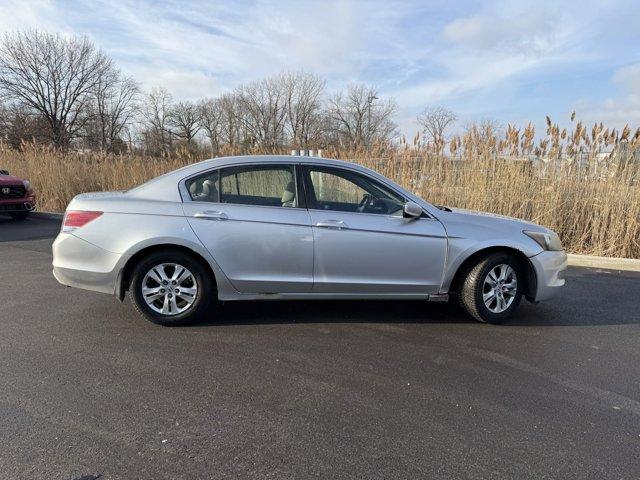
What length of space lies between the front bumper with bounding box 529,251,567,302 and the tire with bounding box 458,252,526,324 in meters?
0.15

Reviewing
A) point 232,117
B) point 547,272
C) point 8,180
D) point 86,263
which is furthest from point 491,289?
point 232,117

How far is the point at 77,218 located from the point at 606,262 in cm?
769

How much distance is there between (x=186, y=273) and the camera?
407 cm

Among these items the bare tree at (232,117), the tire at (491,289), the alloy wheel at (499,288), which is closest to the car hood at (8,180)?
the tire at (491,289)

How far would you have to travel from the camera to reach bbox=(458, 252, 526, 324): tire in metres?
4.23

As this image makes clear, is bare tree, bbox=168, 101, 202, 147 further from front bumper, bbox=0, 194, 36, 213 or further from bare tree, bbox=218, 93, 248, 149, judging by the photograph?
front bumper, bbox=0, 194, 36, 213

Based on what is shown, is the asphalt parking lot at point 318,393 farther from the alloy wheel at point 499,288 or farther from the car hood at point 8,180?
the car hood at point 8,180

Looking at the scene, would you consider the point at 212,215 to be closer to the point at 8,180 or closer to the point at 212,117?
the point at 8,180

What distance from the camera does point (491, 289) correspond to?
14.1ft

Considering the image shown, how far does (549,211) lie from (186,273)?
6870 mm

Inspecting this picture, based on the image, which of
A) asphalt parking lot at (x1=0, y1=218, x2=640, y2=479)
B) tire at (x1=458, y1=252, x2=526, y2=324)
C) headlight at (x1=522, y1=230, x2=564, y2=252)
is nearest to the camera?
asphalt parking lot at (x1=0, y1=218, x2=640, y2=479)

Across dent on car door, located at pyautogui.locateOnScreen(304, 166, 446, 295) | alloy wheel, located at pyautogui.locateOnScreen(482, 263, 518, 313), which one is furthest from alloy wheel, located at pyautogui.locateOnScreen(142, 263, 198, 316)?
alloy wheel, located at pyautogui.locateOnScreen(482, 263, 518, 313)

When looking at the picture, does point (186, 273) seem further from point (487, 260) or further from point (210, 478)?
point (487, 260)

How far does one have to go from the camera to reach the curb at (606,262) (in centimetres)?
Answer: 699
